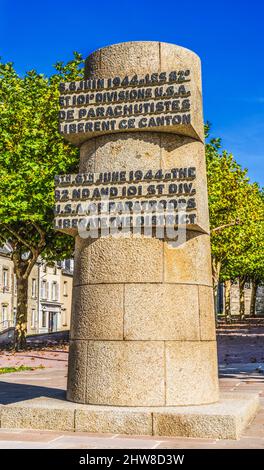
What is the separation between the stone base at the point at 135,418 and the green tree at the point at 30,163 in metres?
16.2

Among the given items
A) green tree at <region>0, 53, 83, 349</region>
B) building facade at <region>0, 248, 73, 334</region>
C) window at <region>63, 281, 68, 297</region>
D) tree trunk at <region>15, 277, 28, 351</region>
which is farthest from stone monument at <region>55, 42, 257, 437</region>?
window at <region>63, 281, 68, 297</region>

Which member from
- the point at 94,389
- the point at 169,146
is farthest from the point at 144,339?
the point at 169,146

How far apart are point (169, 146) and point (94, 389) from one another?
3.55 metres

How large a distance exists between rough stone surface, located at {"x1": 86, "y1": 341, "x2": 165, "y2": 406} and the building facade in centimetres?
4759

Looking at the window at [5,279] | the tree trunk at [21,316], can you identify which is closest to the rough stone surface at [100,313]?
the tree trunk at [21,316]

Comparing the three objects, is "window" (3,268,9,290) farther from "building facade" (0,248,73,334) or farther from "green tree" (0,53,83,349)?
"green tree" (0,53,83,349)

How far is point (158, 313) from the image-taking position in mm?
8391

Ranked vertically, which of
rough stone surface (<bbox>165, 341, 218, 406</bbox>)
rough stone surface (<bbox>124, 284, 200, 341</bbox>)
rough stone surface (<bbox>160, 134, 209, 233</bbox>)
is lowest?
rough stone surface (<bbox>165, 341, 218, 406</bbox>)

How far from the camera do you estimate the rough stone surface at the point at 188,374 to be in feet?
27.0

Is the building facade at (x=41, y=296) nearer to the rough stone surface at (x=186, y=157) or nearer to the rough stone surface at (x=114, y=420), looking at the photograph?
the rough stone surface at (x=186, y=157)

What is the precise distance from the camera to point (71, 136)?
9.41 meters

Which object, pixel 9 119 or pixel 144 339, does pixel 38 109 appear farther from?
pixel 144 339

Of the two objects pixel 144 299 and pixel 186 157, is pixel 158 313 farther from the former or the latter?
pixel 186 157

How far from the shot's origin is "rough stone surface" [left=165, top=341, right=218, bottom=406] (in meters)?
8.24
